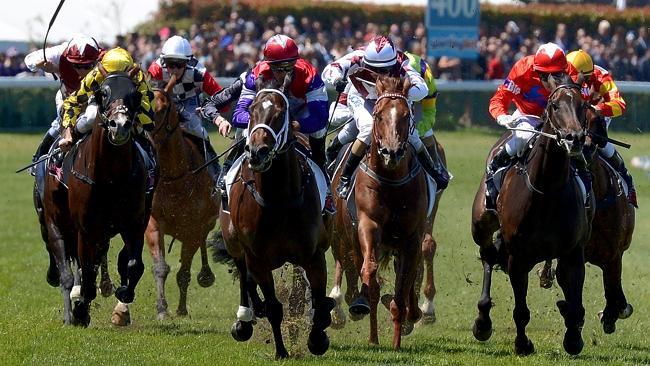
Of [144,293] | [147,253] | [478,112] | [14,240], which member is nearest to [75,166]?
[144,293]

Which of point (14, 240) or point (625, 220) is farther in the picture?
point (14, 240)

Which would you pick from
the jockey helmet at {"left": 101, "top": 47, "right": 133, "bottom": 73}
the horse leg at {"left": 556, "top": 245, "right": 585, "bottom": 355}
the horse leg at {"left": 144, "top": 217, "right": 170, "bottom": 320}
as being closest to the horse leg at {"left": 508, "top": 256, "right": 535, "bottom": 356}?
the horse leg at {"left": 556, "top": 245, "right": 585, "bottom": 355}

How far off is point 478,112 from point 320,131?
16.0 metres

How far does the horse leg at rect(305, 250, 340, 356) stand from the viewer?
9211 mm

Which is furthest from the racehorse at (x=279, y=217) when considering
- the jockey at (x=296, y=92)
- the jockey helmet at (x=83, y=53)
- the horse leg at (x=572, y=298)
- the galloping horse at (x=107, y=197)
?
the jockey helmet at (x=83, y=53)

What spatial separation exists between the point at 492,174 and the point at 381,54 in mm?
1198

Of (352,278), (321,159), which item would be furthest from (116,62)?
(352,278)

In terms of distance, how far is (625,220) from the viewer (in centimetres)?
1077

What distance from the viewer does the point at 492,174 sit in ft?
33.7

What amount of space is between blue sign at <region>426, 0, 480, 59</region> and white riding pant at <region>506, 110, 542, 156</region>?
16607 millimetres

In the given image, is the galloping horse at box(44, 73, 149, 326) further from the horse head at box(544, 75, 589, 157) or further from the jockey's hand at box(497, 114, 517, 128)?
the horse head at box(544, 75, 589, 157)

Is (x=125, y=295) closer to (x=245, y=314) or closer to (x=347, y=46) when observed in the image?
(x=245, y=314)

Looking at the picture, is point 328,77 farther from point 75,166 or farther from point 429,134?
point 75,166

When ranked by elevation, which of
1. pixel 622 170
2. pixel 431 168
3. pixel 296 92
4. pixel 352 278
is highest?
pixel 296 92
